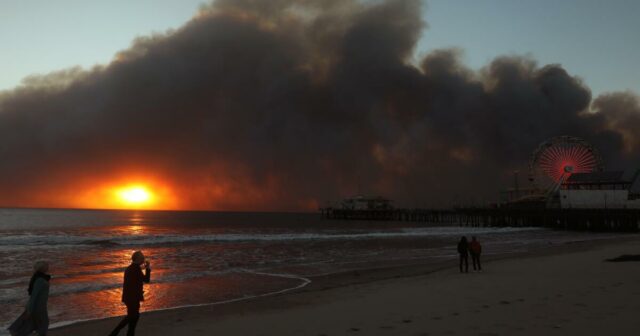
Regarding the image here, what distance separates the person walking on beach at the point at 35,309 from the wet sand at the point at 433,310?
2222 mm

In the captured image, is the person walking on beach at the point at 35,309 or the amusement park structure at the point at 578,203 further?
the amusement park structure at the point at 578,203

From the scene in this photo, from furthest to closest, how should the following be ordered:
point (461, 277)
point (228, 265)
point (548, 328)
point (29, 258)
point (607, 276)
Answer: point (29, 258) → point (228, 265) → point (461, 277) → point (607, 276) → point (548, 328)

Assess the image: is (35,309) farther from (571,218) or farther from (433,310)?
(571,218)

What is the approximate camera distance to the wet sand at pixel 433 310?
25.8 feet

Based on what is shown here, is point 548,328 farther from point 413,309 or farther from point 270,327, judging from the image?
point 270,327

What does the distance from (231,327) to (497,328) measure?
477 cm

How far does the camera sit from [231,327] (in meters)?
8.92

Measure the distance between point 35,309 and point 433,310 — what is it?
708 cm

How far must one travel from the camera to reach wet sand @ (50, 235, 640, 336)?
7.86 m

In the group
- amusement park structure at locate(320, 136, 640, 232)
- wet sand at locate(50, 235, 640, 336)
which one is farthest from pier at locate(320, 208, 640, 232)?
wet sand at locate(50, 235, 640, 336)

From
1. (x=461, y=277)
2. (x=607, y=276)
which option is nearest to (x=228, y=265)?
(x=461, y=277)

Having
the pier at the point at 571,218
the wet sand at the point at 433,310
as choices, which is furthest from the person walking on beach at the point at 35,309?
the pier at the point at 571,218

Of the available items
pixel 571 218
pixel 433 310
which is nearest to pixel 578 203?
pixel 571 218

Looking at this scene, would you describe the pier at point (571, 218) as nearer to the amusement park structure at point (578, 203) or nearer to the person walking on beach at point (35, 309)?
the amusement park structure at point (578, 203)
